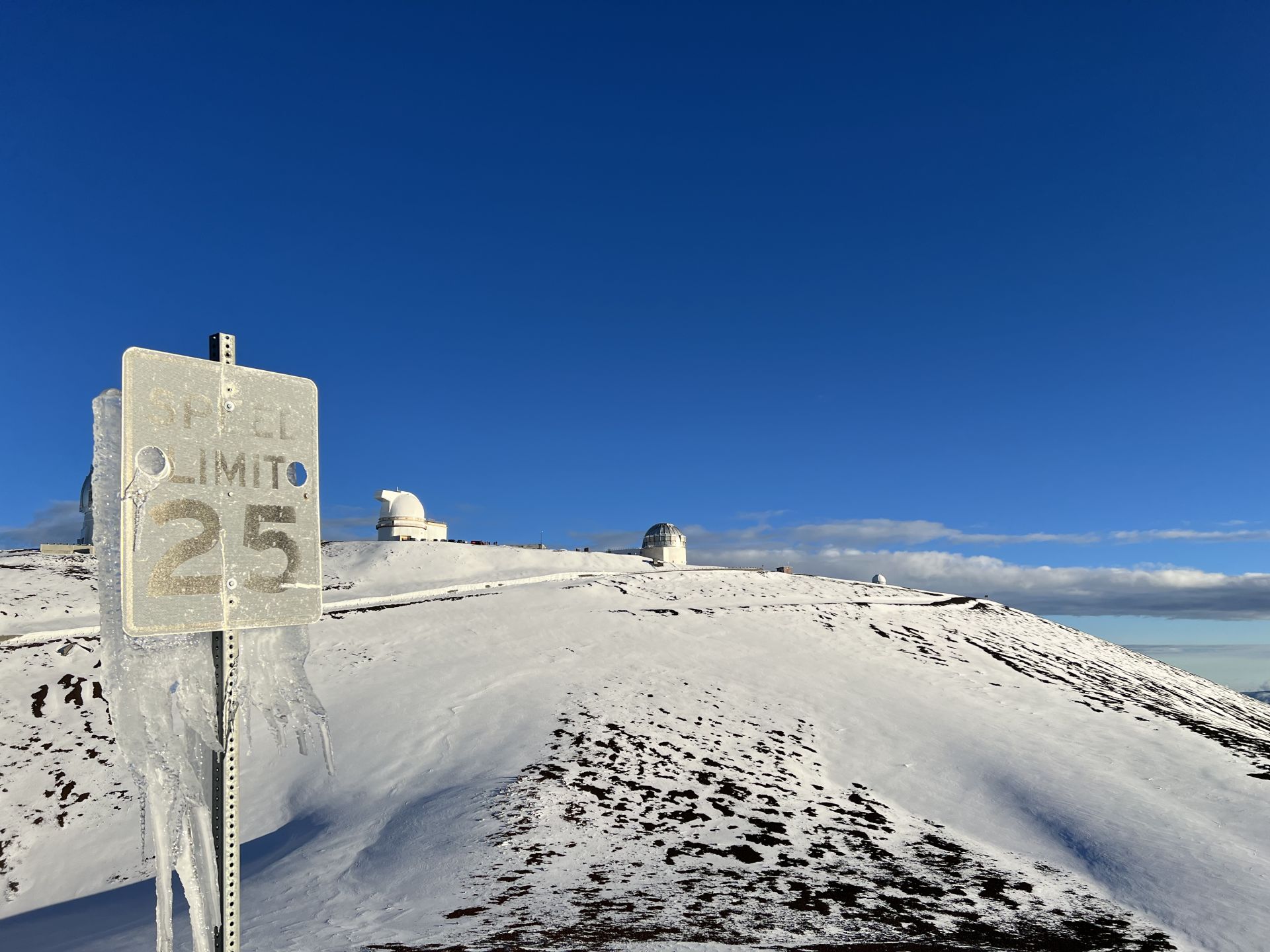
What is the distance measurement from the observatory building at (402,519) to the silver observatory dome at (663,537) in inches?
737

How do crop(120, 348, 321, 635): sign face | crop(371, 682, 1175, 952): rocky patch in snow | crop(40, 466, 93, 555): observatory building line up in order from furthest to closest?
crop(40, 466, 93, 555): observatory building, crop(371, 682, 1175, 952): rocky patch in snow, crop(120, 348, 321, 635): sign face

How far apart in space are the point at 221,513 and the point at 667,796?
1671 cm

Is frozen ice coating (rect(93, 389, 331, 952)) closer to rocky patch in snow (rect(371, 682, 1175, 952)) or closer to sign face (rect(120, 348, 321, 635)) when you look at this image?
sign face (rect(120, 348, 321, 635))

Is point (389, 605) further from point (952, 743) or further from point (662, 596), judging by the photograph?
point (952, 743)

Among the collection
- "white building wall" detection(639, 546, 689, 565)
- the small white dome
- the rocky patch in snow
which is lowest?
the rocky patch in snow

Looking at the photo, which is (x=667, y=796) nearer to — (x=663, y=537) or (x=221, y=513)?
(x=221, y=513)

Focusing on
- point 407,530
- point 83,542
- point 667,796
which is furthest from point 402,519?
point 667,796

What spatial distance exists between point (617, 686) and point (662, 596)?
55.7 feet

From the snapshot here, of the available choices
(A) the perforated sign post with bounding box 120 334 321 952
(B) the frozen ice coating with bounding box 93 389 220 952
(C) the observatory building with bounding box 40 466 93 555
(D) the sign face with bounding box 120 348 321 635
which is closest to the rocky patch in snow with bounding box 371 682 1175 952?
(B) the frozen ice coating with bounding box 93 389 220 952

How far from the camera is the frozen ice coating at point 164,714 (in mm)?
4598

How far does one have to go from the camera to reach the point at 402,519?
61062 millimetres

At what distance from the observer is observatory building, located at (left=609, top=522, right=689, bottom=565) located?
2640 inches

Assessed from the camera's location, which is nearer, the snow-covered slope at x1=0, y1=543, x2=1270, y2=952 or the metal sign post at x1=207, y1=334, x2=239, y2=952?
the metal sign post at x1=207, y1=334, x2=239, y2=952

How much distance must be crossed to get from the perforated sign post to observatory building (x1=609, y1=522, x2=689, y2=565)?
6106 centimetres
